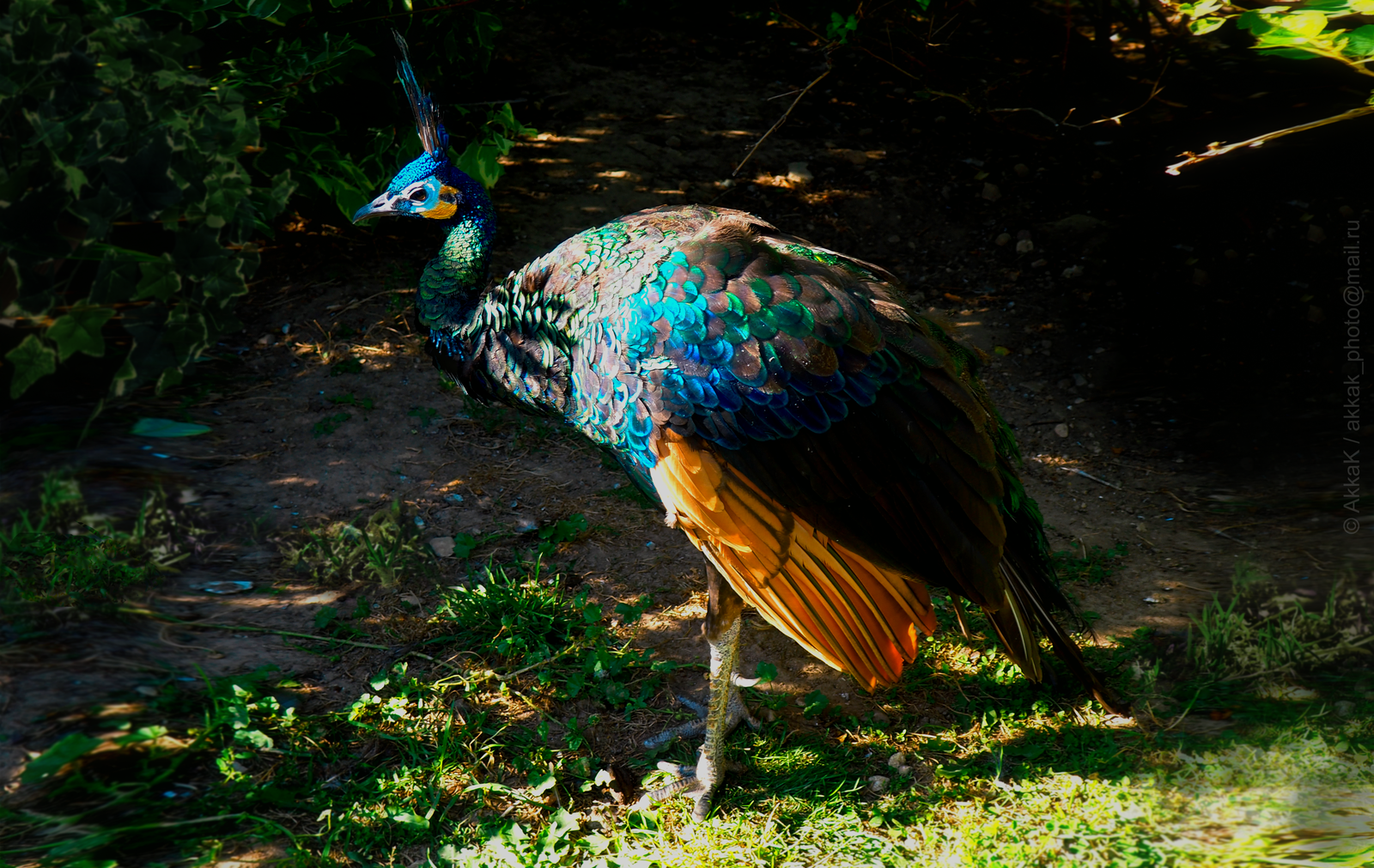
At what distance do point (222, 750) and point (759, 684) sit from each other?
1798mm

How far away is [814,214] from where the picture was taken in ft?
18.5

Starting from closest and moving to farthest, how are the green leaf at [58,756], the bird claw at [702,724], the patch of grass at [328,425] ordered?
the green leaf at [58,756] < the bird claw at [702,724] < the patch of grass at [328,425]

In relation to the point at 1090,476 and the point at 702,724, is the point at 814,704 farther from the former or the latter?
the point at 1090,476

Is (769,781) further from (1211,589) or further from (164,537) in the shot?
(164,537)

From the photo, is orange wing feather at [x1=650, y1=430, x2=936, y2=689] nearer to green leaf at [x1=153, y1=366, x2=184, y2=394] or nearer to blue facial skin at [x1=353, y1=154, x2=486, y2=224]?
blue facial skin at [x1=353, y1=154, x2=486, y2=224]

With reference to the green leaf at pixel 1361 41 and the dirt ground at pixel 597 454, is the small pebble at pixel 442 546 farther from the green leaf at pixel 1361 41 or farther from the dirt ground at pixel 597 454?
the green leaf at pixel 1361 41

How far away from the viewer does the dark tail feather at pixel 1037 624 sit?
120 inches

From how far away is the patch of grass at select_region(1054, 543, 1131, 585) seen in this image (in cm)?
379

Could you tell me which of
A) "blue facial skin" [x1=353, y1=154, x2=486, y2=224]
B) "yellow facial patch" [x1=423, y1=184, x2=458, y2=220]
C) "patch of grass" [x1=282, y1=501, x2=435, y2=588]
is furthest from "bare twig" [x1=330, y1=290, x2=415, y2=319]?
"yellow facial patch" [x1=423, y1=184, x2=458, y2=220]

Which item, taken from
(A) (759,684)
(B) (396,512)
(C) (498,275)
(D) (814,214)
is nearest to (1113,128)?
(D) (814,214)

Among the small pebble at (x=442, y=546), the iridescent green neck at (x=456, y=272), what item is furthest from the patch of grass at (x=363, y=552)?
the iridescent green neck at (x=456, y=272)

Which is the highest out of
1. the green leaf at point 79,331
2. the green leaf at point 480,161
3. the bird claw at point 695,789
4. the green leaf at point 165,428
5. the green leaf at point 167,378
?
the green leaf at point 480,161

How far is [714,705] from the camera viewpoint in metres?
2.95

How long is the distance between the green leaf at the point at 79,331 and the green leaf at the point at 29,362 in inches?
1.7
